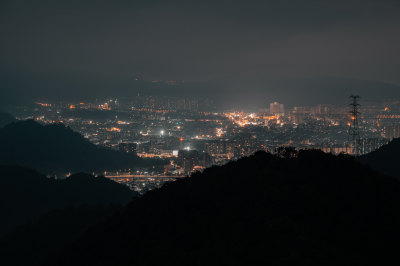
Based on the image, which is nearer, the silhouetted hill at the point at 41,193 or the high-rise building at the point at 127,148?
the silhouetted hill at the point at 41,193

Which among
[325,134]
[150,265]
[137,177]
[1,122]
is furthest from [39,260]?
[1,122]

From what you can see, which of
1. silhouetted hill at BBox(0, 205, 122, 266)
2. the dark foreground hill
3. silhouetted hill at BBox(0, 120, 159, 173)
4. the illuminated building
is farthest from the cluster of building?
the dark foreground hill

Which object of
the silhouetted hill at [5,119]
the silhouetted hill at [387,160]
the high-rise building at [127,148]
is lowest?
the high-rise building at [127,148]

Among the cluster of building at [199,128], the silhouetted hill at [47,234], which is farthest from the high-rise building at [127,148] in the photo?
the silhouetted hill at [47,234]

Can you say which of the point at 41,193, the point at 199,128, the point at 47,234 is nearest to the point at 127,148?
the point at 41,193

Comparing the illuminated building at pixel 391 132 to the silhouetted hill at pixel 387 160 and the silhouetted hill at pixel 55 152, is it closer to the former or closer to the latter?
the silhouetted hill at pixel 55 152

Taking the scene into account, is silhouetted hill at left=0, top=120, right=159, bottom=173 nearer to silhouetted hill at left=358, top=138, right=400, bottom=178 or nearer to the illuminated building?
the illuminated building
